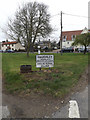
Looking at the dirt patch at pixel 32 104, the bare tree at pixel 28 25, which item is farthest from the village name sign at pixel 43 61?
the bare tree at pixel 28 25

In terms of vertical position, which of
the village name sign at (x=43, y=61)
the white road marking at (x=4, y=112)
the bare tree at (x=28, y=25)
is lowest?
the white road marking at (x=4, y=112)

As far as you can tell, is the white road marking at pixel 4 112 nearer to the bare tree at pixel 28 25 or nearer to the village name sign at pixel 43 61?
the village name sign at pixel 43 61

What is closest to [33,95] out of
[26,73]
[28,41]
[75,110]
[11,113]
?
[11,113]

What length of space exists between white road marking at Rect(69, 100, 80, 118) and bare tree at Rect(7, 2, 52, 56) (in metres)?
16.9

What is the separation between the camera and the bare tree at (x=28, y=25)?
62.8 ft

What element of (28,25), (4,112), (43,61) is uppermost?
(28,25)

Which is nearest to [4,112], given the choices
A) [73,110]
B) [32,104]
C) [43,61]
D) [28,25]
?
[32,104]

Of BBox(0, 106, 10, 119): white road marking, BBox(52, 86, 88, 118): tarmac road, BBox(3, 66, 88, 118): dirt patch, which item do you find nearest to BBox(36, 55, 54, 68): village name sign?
BBox(3, 66, 88, 118): dirt patch

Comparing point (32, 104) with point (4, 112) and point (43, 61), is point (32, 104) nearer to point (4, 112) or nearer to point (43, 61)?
point (4, 112)

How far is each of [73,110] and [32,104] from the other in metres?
1.28

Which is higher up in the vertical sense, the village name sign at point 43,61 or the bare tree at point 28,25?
the bare tree at point 28,25

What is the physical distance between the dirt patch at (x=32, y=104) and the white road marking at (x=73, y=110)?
0.26m

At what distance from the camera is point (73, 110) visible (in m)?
3.16

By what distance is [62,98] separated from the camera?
12.8ft
